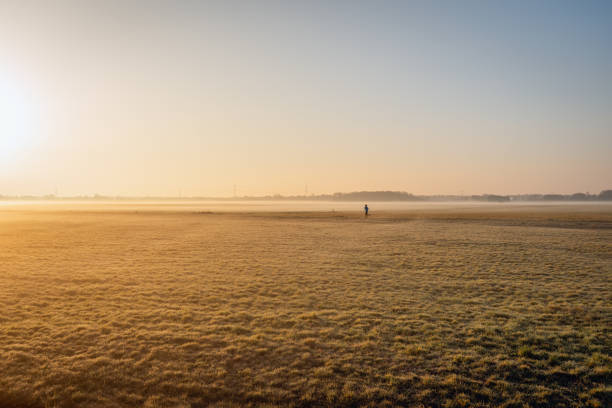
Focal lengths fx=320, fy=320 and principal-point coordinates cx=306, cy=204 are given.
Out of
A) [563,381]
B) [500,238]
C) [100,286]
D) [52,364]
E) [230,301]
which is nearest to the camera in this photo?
[563,381]

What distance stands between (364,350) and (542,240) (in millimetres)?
29587

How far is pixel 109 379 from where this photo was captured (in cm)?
751

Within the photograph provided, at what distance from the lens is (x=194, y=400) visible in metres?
6.79

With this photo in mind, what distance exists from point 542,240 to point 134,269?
3431 centimetres

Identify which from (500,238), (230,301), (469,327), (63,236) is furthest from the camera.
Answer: (63,236)

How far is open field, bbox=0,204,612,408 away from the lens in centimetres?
706

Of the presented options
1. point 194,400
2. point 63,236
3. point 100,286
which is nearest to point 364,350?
point 194,400

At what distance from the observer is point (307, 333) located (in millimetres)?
9961

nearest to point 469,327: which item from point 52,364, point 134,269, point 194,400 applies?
point 194,400

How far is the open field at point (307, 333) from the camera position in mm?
7059

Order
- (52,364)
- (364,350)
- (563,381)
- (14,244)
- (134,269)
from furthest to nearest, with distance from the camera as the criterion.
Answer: (14,244)
(134,269)
(364,350)
(52,364)
(563,381)

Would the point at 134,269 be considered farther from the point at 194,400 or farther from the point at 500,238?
the point at 500,238

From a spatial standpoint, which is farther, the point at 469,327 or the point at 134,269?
the point at 134,269

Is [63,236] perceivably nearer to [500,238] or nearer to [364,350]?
[364,350]
